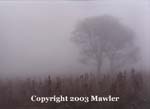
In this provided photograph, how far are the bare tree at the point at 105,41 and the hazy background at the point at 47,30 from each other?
5 cm

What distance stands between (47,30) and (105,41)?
41cm

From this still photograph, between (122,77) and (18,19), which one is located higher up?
(18,19)

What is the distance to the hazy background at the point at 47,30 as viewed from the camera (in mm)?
2311

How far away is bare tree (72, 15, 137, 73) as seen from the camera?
7.64ft

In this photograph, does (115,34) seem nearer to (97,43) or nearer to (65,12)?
(97,43)

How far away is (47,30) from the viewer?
2326 millimetres

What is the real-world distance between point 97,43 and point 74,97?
412mm

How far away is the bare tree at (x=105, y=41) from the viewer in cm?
233

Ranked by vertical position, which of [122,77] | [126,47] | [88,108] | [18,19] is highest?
[18,19]

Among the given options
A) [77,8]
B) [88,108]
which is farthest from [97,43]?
[88,108]

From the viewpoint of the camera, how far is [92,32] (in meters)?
2.33

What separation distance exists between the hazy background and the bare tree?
0.05 meters

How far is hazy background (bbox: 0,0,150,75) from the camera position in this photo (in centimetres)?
231

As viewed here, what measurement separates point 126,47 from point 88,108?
51cm
